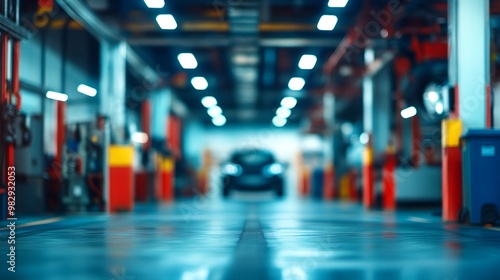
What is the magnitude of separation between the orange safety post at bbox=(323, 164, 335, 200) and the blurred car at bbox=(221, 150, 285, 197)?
201cm

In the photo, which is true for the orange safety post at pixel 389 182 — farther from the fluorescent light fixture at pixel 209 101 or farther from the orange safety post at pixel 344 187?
the fluorescent light fixture at pixel 209 101

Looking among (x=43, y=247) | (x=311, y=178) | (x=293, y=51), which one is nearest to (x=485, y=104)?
(x=43, y=247)

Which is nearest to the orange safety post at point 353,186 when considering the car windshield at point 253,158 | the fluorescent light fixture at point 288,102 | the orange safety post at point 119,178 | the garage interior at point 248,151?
the garage interior at point 248,151

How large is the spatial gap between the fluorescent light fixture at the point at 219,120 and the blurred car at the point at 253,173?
9.70 m

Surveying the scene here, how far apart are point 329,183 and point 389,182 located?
1135cm

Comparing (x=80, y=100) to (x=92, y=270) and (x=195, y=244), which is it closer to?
(x=195, y=244)

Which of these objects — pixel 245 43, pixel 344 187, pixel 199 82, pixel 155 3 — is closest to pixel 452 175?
pixel 155 3

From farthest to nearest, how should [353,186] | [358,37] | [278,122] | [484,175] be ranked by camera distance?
[278,122] → [353,186] → [358,37] → [484,175]

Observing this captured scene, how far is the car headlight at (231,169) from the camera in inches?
1029

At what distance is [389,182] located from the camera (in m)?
16.7

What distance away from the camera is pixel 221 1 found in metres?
13.8

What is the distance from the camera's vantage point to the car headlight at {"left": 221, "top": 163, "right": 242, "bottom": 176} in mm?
26125

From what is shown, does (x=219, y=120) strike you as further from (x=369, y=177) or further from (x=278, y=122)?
(x=369, y=177)

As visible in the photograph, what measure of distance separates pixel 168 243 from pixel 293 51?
45.2 ft
